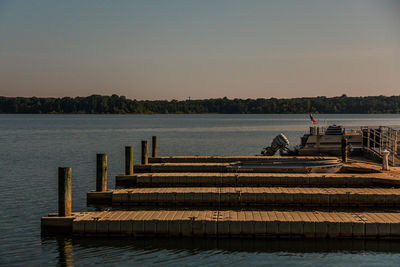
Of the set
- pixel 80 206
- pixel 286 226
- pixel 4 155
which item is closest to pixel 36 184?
pixel 80 206

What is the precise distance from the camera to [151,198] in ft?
62.0

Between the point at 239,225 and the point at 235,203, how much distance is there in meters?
4.54

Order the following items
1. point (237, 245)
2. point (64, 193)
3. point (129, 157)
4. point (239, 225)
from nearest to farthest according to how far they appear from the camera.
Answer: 1. point (237, 245)
2. point (239, 225)
3. point (64, 193)
4. point (129, 157)

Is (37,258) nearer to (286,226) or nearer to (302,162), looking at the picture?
(286,226)

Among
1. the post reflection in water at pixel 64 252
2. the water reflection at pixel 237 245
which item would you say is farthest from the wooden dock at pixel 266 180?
the post reflection in water at pixel 64 252

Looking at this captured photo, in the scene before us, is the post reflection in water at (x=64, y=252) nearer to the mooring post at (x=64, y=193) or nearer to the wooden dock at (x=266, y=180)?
the mooring post at (x=64, y=193)

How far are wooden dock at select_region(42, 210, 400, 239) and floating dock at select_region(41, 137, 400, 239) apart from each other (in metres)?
0.03

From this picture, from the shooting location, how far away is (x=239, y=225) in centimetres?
1428

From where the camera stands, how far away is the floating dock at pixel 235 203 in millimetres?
14281

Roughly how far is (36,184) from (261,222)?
1636cm

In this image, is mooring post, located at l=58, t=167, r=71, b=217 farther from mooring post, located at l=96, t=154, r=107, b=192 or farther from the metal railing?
the metal railing

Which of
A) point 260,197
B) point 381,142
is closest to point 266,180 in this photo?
point 260,197

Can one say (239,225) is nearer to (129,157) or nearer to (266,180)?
(266,180)

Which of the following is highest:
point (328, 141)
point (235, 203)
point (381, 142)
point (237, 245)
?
point (381, 142)
